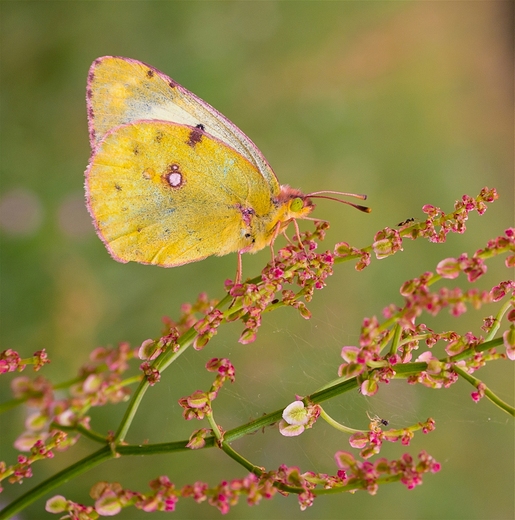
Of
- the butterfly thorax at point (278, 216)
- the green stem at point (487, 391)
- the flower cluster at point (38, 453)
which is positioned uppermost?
the butterfly thorax at point (278, 216)

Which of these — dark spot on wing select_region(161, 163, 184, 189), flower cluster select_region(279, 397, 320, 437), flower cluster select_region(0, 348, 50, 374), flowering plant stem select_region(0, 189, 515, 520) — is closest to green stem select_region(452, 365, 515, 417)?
flowering plant stem select_region(0, 189, 515, 520)

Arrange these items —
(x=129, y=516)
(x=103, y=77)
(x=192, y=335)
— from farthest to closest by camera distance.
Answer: (x=129, y=516), (x=103, y=77), (x=192, y=335)

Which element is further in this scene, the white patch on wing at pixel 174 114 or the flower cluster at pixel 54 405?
the white patch on wing at pixel 174 114

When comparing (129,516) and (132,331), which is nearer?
(129,516)

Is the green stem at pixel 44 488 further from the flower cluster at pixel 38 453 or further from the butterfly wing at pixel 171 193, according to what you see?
the butterfly wing at pixel 171 193

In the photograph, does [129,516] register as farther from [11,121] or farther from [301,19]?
[301,19]

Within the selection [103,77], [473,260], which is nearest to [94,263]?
[103,77]

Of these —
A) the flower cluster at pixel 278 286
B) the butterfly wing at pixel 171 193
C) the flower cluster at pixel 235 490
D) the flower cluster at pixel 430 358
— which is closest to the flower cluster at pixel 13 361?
the flower cluster at pixel 235 490
